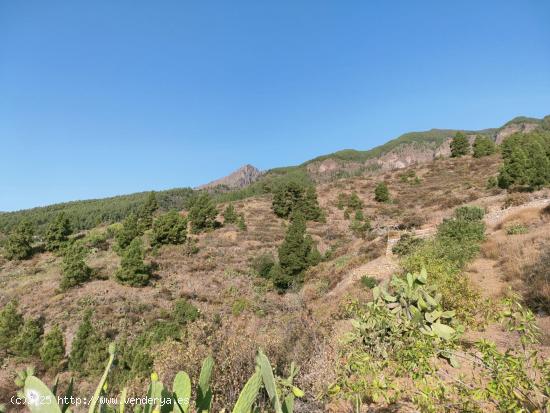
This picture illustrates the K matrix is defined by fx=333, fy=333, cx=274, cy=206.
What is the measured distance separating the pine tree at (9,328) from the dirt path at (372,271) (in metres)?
13.7

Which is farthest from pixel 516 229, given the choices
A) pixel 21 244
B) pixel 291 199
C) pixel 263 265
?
pixel 21 244

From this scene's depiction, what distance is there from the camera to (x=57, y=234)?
35.5m

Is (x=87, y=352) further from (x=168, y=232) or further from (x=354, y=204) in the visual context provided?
(x=354, y=204)

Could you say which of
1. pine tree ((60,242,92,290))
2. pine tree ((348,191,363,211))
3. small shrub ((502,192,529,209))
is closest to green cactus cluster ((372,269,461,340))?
small shrub ((502,192,529,209))

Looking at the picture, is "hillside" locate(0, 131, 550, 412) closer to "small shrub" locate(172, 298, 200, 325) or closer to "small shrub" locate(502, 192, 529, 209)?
"small shrub" locate(502, 192, 529, 209)

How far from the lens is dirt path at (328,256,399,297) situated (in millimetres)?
14536

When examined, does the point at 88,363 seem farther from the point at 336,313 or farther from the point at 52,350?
the point at 336,313

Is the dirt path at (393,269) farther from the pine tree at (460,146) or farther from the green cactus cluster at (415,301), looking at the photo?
the pine tree at (460,146)

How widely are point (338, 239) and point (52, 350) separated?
2403 cm

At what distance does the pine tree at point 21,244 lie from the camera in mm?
33094

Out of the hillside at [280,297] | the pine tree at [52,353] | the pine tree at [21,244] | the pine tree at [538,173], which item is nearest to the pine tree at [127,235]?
the hillside at [280,297]

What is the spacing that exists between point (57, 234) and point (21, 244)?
3.19 m

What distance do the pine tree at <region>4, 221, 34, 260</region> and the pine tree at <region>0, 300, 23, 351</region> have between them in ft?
74.4

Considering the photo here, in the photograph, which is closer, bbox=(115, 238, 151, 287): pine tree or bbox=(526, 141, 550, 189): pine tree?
bbox=(115, 238, 151, 287): pine tree
